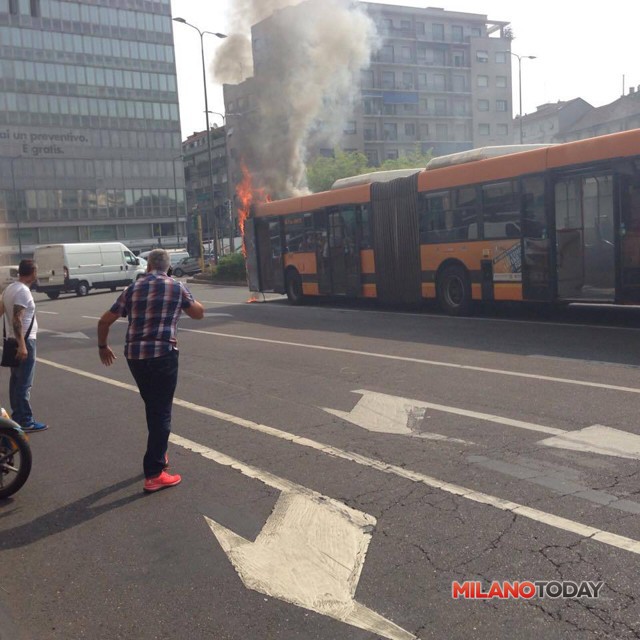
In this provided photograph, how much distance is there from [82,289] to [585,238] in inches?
947

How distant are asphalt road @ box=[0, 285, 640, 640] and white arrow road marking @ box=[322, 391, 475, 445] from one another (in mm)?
A: 35

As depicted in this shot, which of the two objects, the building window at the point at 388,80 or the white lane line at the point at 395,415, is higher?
the building window at the point at 388,80

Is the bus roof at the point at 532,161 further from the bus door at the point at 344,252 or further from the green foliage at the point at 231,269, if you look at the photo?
the green foliage at the point at 231,269

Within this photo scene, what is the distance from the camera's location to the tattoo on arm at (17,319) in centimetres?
716

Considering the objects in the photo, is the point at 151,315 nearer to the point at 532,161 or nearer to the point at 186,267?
the point at 532,161

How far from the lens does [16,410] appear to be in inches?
285

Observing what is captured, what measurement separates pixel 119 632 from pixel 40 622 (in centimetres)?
44

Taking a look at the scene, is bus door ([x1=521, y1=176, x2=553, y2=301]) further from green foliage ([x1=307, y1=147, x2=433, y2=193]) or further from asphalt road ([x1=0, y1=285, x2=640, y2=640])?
green foliage ([x1=307, y1=147, x2=433, y2=193])

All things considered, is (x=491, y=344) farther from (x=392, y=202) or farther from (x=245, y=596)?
(x=245, y=596)

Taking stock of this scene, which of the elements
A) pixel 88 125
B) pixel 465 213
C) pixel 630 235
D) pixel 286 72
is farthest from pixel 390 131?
pixel 630 235

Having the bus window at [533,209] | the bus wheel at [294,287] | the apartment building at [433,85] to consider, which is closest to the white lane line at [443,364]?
the bus window at [533,209]

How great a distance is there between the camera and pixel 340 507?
4.66 m

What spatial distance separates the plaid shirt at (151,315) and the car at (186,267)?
40561 mm

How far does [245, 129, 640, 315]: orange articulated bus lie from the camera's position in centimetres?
1175
